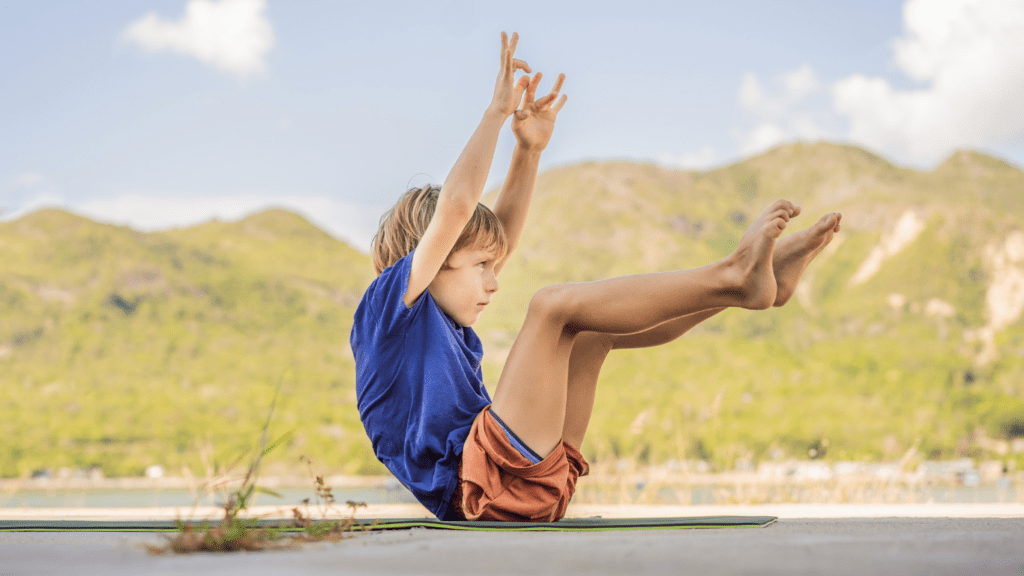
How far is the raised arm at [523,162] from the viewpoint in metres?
2.79

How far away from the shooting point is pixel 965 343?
183 ft

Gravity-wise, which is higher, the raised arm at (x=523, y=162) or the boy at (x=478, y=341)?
the raised arm at (x=523, y=162)

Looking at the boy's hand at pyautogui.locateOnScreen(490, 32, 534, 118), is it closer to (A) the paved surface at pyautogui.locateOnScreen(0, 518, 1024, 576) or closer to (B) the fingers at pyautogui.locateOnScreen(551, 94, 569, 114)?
(B) the fingers at pyautogui.locateOnScreen(551, 94, 569, 114)

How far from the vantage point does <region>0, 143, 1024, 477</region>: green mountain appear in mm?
42875

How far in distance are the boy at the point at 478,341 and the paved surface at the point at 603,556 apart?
22.8 inches

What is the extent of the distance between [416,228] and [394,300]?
0.35m

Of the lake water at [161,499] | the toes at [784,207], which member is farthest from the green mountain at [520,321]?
the toes at [784,207]

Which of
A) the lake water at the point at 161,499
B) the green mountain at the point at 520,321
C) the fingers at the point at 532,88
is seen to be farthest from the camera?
the green mountain at the point at 520,321

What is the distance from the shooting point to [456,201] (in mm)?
2088

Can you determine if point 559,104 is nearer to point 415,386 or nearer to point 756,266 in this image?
point 756,266

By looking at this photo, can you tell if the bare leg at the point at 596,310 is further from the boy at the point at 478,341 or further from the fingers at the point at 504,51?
the fingers at the point at 504,51

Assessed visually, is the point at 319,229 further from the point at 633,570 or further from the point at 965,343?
the point at 633,570

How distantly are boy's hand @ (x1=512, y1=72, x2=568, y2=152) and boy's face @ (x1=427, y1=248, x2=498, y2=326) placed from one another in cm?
61

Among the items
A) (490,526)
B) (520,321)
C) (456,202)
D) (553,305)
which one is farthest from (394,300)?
(520,321)
